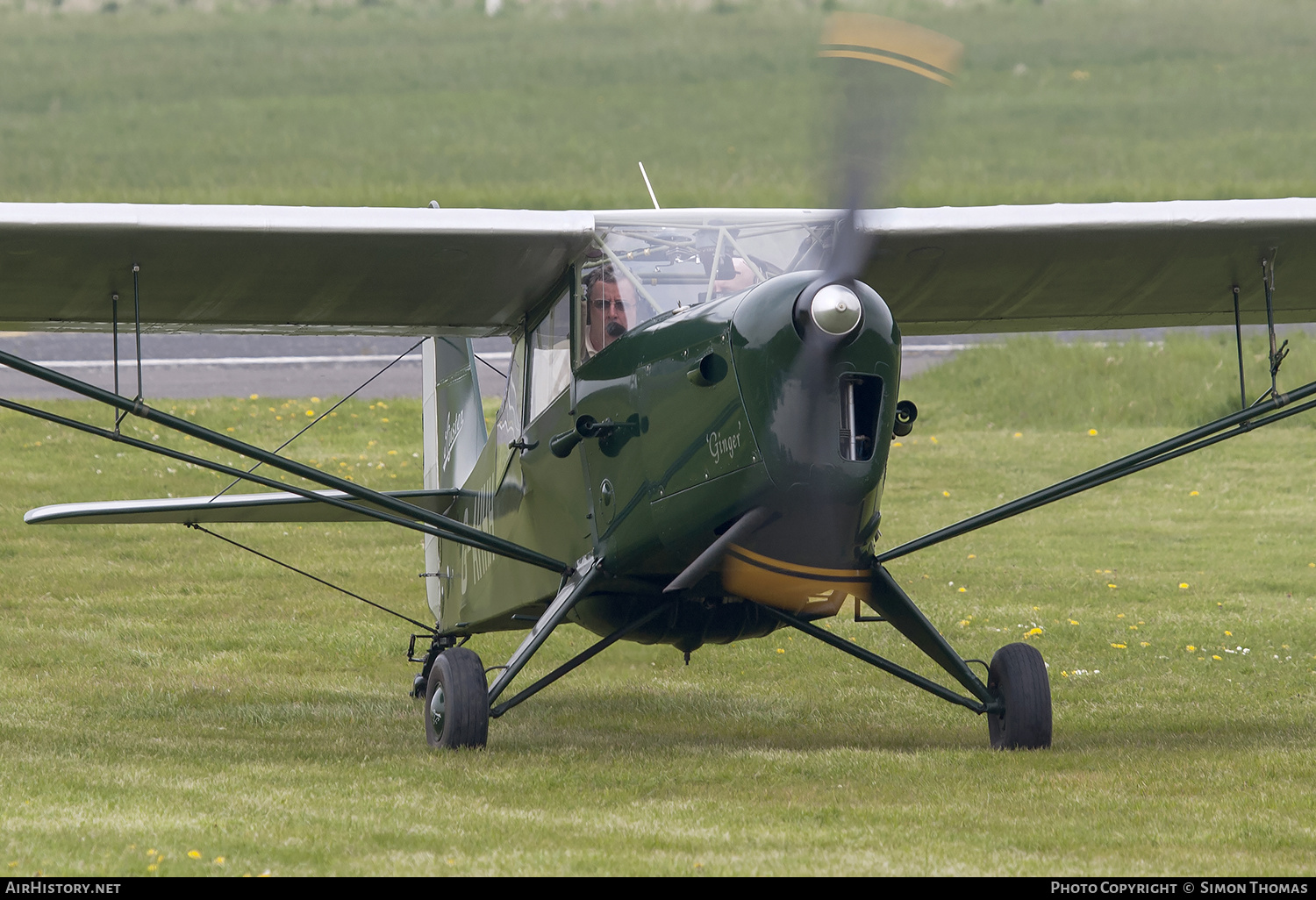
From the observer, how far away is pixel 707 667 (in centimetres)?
1182

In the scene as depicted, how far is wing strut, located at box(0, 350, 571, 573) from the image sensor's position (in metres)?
7.64

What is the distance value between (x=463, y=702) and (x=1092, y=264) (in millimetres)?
4537

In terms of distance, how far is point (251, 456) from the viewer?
25.8ft

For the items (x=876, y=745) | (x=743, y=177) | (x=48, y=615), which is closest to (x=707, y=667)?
(x=876, y=745)

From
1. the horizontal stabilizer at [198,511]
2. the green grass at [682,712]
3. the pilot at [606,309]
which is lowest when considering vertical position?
the green grass at [682,712]

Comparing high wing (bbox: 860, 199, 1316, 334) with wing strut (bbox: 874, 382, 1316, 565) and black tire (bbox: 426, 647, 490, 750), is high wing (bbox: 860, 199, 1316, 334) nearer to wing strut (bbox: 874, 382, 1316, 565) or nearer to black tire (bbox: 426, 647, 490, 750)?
wing strut (bbox: 874, 382, 1316, 565)

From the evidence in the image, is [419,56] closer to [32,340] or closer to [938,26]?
[938,26]

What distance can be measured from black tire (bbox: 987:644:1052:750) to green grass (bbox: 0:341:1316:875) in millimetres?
175

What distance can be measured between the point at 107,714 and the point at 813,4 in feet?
141

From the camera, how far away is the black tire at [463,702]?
798cm

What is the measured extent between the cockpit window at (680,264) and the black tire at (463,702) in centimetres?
172

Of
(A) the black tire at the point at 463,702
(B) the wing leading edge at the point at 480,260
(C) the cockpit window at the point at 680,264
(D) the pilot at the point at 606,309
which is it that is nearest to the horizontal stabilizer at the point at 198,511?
(B) the wing leading edge at the point at 480,260

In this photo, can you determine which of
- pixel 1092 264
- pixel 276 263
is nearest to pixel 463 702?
pixel 276 263

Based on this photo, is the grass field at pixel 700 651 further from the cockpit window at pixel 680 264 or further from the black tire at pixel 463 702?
the cockpit window at pixel 680 264
